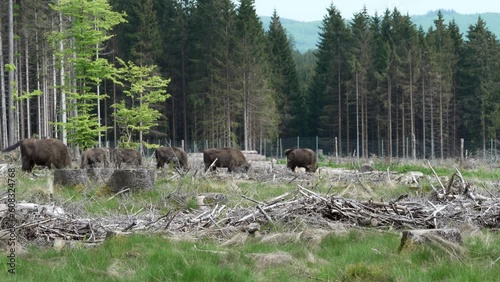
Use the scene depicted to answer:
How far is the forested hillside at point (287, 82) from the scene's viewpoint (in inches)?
2442

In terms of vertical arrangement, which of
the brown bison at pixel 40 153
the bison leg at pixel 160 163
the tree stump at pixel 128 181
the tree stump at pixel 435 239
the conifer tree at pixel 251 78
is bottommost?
the tree stump at pixel 435 239

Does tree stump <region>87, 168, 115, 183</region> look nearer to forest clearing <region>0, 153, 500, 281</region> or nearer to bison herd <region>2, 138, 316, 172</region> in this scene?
bison herd <region>2, 138, 316, 172</region>

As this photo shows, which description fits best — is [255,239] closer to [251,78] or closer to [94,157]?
[94,157]

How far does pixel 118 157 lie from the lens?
26562 mm

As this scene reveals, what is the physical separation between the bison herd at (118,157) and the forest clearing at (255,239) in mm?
7655

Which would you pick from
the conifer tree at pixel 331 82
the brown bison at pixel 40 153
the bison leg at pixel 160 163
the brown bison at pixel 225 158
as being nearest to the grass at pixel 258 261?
the brown bison at pixel 40 153

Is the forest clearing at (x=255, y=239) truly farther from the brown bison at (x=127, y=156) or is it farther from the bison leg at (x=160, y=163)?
the bison leg at (x=160, y=163)

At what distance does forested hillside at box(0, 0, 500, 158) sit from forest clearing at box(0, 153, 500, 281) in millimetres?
43403

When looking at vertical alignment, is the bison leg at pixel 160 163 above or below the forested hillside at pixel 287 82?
below

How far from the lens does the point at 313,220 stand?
35.4 feet

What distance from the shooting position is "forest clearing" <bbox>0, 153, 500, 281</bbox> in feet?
26.0

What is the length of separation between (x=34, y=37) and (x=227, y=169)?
100ft

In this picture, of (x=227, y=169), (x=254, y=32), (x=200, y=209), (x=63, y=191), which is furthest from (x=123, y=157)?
(x=254, y=32)

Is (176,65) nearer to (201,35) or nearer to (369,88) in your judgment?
(201,35)
